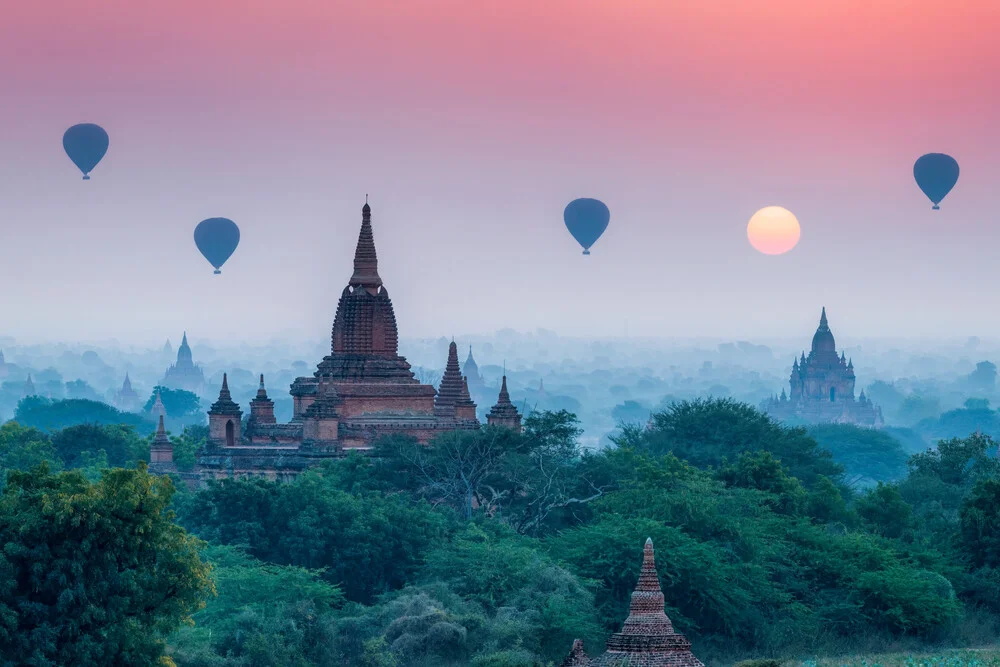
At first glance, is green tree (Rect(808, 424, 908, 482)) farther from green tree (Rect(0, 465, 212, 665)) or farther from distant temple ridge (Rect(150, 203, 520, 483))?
green tree (Rect(0, 465, 212, 665))

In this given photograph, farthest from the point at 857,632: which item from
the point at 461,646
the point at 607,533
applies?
the point at 461,646

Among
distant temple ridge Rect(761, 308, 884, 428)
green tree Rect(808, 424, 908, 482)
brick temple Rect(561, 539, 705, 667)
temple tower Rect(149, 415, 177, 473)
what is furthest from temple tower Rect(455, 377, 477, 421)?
distant temple ridge Rect(761, 308, 884, 428)

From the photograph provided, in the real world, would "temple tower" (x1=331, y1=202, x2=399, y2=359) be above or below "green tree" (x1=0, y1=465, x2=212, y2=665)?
above

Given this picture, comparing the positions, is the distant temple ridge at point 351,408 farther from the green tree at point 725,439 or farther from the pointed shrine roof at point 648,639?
the pointed shrine roof at point 648,639

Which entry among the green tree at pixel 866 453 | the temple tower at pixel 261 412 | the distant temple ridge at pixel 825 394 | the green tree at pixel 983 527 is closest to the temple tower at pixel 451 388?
the temple tower at pixel 261 412

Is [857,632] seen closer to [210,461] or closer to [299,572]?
[299,572]

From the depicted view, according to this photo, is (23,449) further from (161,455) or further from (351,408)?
(351,408)
